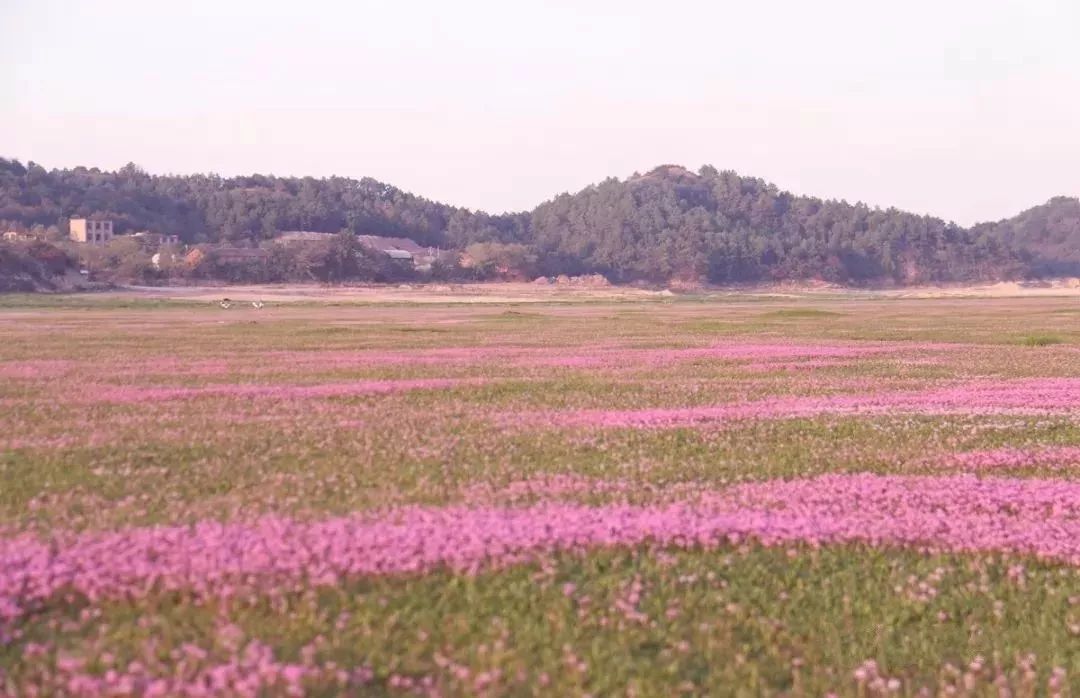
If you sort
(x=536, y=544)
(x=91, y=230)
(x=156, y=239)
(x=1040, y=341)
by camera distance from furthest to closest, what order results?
(x=91, y=230) < (x=156, y=239) < (x=1040, y=341) < (x=536, y=544)

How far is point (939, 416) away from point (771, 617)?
46.8 ft

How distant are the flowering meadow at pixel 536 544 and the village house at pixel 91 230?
176m

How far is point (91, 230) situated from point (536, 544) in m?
196

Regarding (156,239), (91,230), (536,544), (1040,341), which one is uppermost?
(91,230)

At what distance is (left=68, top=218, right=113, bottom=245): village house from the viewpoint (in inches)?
7318

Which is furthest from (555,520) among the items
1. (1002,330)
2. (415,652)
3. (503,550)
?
(1002,330)

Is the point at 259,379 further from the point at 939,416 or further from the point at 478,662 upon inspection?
the point at 478,662

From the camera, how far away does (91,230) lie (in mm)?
188250

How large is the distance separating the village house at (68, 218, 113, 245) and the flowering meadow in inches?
6934

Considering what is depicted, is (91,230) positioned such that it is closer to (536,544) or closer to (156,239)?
(156,239)

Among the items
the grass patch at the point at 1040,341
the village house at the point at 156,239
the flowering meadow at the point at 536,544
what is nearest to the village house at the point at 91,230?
the village house at the point at 156,239

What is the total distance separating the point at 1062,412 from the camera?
22234mm

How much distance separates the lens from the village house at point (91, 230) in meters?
186

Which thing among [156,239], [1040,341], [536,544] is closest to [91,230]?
[156,239]
